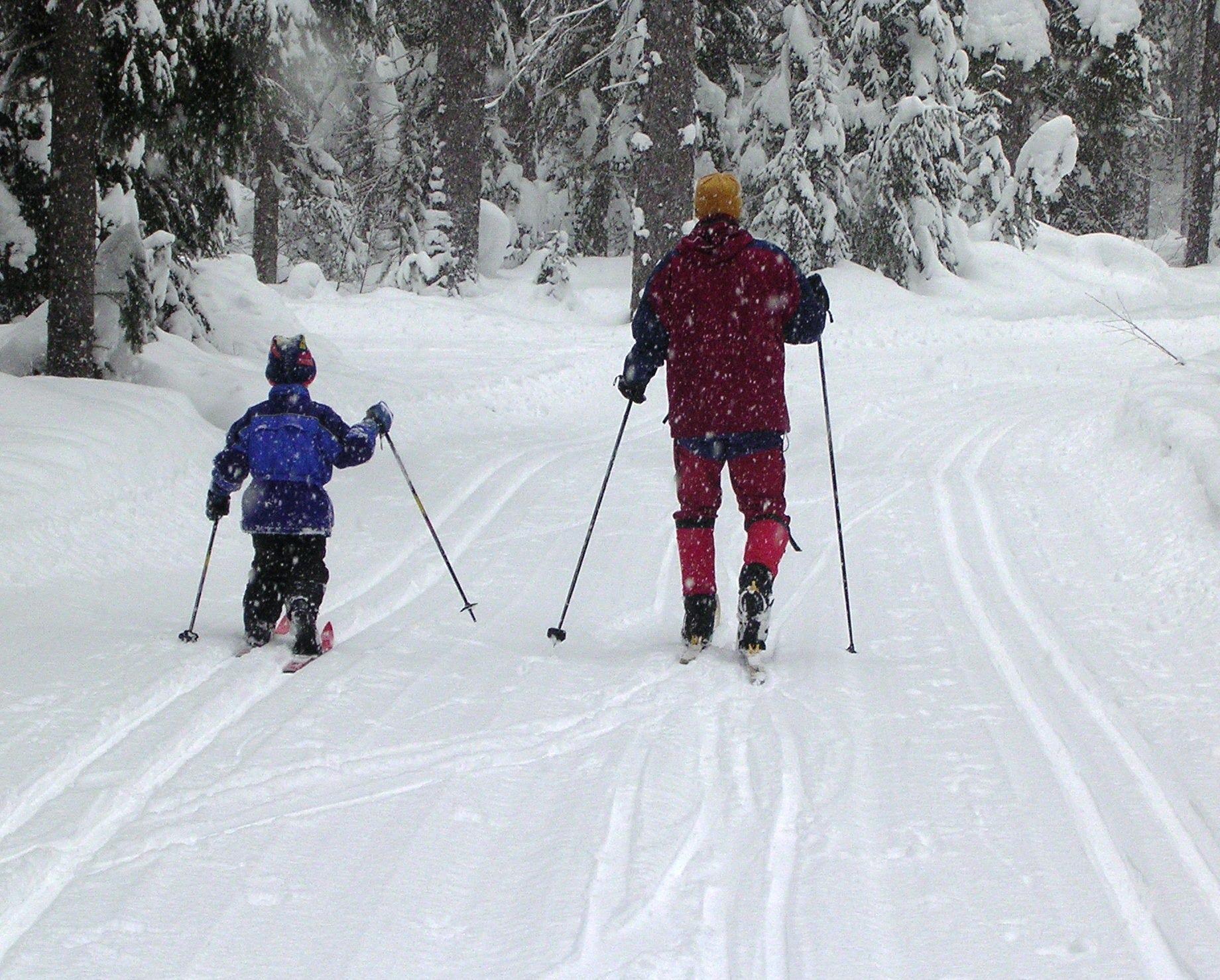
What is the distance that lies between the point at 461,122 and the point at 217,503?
57.0 feet

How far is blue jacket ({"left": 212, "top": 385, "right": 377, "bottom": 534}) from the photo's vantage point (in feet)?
17.8

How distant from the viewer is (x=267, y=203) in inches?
847

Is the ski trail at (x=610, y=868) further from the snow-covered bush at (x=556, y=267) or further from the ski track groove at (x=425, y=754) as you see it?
the snow-covered bush at (x=556, y=267)

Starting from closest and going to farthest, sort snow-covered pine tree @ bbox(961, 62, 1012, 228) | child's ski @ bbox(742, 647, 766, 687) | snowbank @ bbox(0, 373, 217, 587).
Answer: child's ski @ bbox(742, 647, 766, 687) → snowbank @ bbox(0, 373, 217, 587) → snow-covered pine tree @ bbox(961, 62, 1012, 228)

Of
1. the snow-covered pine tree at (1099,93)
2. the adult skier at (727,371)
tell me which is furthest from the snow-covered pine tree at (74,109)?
the snow-covered pine tree at (1099,93)

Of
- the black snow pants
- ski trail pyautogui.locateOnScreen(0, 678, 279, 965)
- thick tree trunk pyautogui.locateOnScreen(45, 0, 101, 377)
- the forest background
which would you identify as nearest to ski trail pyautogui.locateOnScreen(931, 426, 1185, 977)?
ski trail pyautogui.locateOnScreen(0, 678, 279, 965)

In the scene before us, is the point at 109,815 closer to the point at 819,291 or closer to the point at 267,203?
the point at 819,291

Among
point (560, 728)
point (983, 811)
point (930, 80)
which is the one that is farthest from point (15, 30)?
point (930, 80)

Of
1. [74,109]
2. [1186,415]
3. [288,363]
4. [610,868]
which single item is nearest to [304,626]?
[288,363]

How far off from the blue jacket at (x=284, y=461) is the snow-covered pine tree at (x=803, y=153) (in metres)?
16.7

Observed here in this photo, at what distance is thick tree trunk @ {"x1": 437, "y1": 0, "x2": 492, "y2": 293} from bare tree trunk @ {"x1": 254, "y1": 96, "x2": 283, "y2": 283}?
10.2 feet

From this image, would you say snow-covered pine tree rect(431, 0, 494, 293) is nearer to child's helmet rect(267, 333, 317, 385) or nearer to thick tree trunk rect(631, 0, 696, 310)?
thick tree trunk rect(631, 0, 696, 310)

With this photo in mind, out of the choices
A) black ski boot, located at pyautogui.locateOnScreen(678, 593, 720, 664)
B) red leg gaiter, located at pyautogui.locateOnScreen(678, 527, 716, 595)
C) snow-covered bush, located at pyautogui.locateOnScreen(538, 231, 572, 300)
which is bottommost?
black ski boot, located at pyautogui.locateOnScreen(678, 593, 720, 664)

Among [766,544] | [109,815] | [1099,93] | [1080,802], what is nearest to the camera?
[109,815]
